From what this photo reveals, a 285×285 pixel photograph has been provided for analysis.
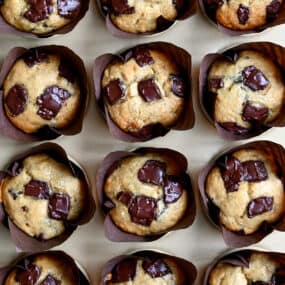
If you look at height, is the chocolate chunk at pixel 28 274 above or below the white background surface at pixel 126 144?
below

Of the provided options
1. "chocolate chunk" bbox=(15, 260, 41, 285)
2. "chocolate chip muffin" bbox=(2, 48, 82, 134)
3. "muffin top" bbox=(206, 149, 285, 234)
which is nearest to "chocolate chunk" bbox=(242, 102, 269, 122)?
"muffin top" bbox=(206, 149, 285, 234)

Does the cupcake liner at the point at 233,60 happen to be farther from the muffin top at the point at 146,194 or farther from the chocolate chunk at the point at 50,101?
the chocolate chunk at the point at 50,101

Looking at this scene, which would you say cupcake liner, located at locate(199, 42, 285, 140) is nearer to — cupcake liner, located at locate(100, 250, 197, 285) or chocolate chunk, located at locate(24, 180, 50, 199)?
cupcake liner, located at locate(100, 250, 197, 285)

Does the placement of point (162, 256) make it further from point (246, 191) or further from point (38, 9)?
point (38, 9)

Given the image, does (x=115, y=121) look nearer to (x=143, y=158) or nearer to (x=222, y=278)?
(x=143, y=158)

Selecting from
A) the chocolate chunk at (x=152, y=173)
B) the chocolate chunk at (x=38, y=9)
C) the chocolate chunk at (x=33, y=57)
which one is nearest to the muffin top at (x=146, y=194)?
the chocolate chunk at (x=152, y=173)

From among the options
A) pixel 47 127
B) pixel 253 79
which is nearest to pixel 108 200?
pixel 47 127
